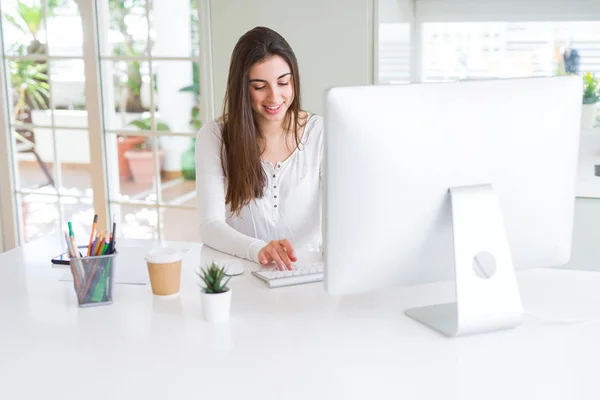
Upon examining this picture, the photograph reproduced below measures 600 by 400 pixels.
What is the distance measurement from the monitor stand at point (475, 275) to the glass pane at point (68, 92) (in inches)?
110

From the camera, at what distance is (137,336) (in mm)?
1478

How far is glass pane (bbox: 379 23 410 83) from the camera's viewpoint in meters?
3.30

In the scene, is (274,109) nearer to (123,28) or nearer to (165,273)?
(165,273)

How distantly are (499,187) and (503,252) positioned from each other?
0.13 meters

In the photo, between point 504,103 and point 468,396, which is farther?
point 504,103

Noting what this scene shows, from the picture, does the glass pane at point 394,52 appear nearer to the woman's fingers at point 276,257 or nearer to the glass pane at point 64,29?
the glass pane at point 64,29

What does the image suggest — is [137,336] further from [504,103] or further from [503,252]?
[504,103]

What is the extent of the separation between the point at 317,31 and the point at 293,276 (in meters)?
1.82

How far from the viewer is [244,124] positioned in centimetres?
223

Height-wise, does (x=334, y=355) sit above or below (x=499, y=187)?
below

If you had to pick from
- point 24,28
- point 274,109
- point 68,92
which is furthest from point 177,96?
point 274,109

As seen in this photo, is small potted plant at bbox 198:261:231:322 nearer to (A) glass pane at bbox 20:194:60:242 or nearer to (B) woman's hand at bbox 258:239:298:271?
(B) woman's hand at bbox 258:239:298:271

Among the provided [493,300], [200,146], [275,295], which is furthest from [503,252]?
[200,146]

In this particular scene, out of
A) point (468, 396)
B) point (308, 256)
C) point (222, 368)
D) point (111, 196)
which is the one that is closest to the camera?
point (468, 396)
